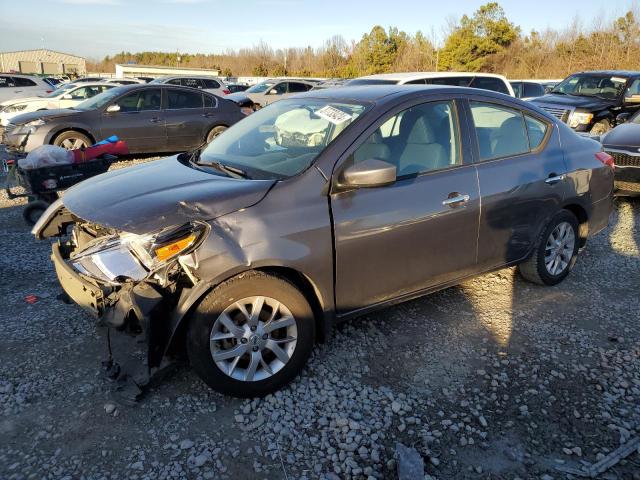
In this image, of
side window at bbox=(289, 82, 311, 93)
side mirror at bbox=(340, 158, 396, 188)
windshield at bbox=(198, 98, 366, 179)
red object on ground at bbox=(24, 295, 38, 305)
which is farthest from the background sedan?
side window at bbox=(289, 82, 311, 93)

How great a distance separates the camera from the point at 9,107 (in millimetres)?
15203

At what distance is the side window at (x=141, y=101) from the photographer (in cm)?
1013

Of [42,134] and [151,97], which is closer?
[42,134]

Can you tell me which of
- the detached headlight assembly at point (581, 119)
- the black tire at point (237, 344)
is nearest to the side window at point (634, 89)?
the detached headlight assembly at point (581, 119)

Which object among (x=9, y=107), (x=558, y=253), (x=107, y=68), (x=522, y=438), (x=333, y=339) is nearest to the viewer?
(x=522, y=438)

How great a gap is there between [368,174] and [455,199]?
0.85 m

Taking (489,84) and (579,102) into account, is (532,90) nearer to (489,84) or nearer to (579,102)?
(579,102)

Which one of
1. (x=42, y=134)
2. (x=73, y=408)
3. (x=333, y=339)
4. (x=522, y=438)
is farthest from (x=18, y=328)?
(x=42, y=134)

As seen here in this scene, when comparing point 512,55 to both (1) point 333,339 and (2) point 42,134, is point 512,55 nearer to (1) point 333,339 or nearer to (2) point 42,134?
(2) point 42,134

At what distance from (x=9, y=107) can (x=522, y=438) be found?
17162mm

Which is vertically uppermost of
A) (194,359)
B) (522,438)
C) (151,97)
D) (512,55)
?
(512,55)

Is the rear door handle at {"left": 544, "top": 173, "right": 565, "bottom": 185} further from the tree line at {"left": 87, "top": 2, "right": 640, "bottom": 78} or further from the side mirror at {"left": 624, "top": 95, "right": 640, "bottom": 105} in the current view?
the tree line at {"left": 87, "top": 2, "right": 640, "bottom": 78}

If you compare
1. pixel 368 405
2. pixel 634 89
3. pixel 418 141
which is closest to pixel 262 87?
pixel 634 89

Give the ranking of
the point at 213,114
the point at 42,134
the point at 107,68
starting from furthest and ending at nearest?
the point at 107,68 → the point at 213,114 → the point at 42,134
